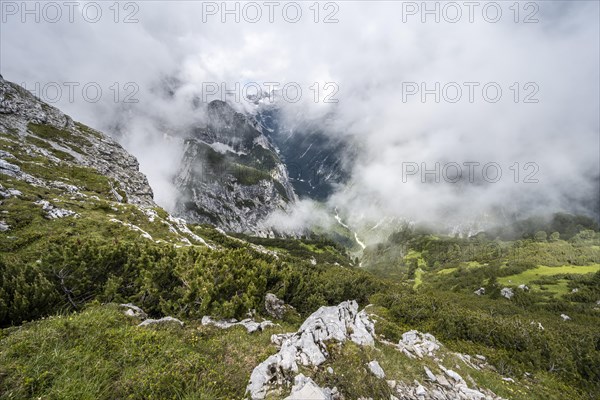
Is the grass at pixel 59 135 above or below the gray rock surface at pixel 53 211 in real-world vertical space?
above

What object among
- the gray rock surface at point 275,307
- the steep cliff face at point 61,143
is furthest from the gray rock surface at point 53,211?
the gray rock surface at point 275,307

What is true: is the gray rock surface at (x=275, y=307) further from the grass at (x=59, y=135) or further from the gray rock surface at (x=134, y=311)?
the grass at (x=59, y=135)

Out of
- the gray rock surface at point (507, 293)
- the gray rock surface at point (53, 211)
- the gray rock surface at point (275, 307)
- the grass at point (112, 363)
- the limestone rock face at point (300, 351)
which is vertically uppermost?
the gray rock surface at point (53, 211)

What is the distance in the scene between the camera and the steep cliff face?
78125 mm

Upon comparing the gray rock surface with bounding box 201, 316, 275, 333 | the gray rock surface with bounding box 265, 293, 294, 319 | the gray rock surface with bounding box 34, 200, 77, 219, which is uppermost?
the gray rock surface with bounding box 34, 200, 77, 219

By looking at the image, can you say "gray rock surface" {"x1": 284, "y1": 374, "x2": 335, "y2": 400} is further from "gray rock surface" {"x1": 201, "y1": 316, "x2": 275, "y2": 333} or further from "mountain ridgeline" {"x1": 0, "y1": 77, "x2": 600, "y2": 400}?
"gray rock surface" {"x1": 201, "y1": 316, "x2": 275, "y2": 333}

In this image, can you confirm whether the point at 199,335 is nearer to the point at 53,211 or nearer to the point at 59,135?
the point at 53,211

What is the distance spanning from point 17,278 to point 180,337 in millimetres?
9803

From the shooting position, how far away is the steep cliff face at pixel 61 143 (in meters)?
78.1

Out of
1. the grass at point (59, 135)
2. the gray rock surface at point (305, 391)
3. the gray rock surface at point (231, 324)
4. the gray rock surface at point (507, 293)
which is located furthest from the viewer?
the gray rock surface at point (507, 293)

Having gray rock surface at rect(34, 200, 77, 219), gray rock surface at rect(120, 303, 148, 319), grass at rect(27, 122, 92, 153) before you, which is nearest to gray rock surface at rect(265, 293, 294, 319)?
gray rock surface at rect(120, 303, 148, 319)

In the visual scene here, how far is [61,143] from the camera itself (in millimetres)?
99125

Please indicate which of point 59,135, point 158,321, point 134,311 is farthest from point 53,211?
point 59,135

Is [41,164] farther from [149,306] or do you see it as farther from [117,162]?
[149,306]
